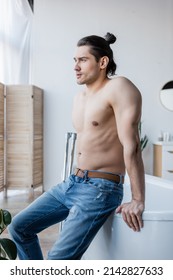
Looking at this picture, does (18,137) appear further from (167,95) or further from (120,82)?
(120,82)

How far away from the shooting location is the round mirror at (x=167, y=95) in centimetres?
513

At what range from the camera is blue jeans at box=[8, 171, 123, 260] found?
1.42 metres

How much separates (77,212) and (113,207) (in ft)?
0.52

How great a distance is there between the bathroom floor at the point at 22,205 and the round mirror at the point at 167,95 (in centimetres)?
211

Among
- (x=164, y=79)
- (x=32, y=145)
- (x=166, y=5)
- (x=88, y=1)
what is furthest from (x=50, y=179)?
(x=166, y=5)

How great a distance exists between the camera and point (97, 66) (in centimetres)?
159

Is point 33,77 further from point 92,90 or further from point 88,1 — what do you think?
point 92,90

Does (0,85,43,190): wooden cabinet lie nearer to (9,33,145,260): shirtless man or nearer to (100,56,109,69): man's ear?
(9,33,145,260): shirtless man

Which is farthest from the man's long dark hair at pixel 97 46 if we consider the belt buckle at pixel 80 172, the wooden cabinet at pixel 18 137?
the wooden cabinet at pixel 18 137

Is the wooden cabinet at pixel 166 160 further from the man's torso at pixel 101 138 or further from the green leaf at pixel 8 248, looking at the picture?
the green leaf at pixel 8 248

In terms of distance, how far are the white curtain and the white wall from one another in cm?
12

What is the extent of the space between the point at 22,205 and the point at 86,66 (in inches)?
111

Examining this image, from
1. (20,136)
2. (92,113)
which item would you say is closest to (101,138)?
(92,113)

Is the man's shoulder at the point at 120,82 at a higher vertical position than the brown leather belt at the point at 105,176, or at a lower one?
higher
